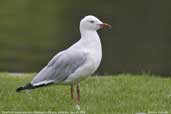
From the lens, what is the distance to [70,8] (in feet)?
105

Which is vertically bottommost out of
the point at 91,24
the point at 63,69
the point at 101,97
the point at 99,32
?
the point at 99,32

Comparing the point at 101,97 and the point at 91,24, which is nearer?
the point at 91,24

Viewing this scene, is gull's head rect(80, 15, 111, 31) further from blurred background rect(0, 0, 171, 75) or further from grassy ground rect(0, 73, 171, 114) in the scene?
blurred background rect(0, 0, 171, 75)

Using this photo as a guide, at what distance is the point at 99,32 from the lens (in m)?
25.7

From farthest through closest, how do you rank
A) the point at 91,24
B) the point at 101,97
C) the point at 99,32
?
1. the point at 99,32
2. the point at 101,97
3. the point at 91,24

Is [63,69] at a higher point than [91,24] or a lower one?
lower

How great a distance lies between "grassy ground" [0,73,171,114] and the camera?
912 centimetres

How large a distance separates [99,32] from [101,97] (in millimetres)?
15606

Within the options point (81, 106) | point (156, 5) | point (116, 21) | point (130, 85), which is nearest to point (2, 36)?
point (116, 21)

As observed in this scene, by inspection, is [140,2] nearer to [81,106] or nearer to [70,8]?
[70,8]

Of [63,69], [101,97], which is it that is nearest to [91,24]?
[63,69]

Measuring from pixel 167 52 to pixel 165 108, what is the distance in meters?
12.7

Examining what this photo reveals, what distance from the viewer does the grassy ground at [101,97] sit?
9.12m

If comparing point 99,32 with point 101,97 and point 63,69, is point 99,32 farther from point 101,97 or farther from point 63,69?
point 63,69
